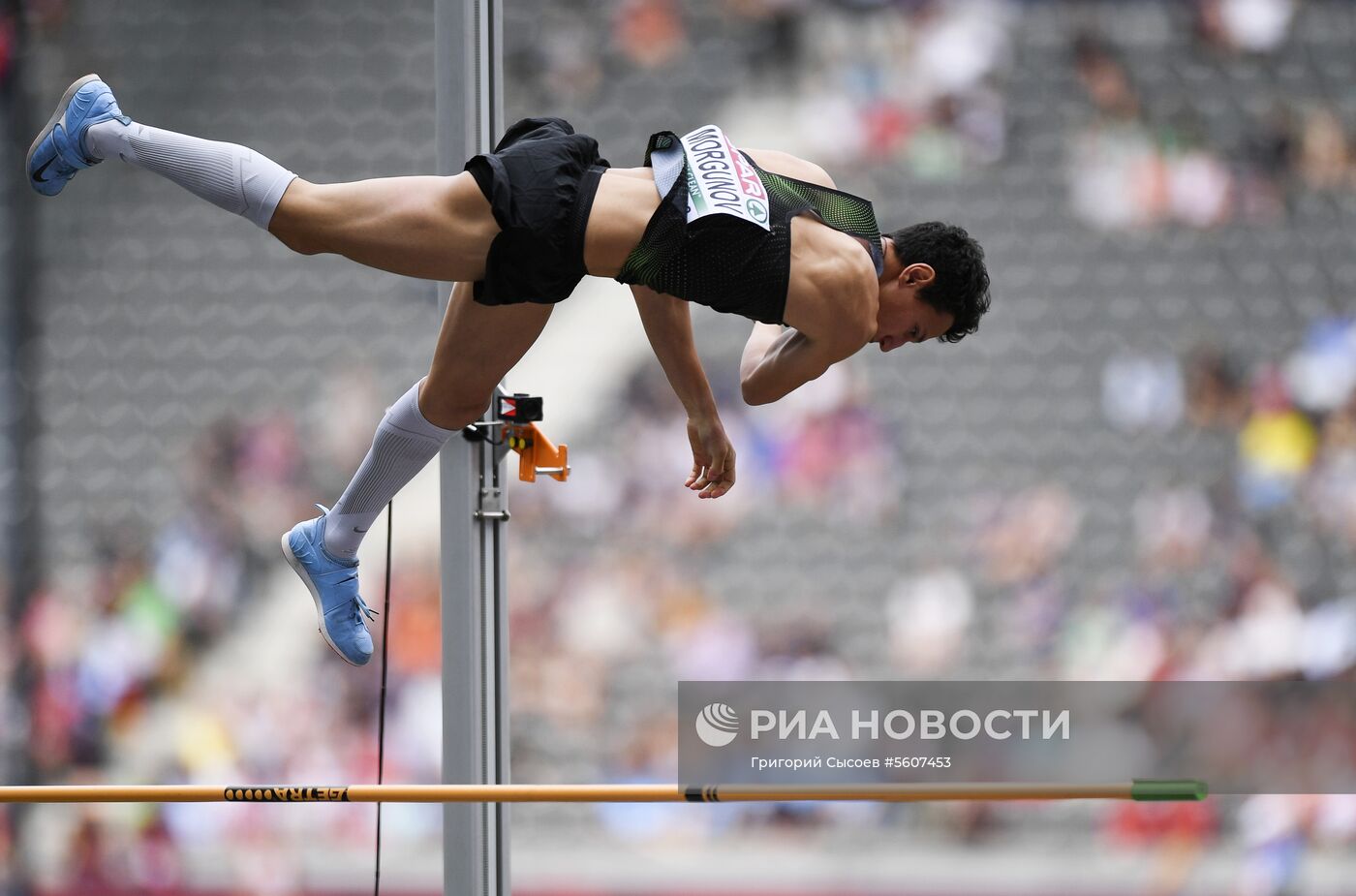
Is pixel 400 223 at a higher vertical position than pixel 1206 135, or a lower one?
lower

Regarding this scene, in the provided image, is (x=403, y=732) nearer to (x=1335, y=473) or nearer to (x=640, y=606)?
(x=640, y=606)

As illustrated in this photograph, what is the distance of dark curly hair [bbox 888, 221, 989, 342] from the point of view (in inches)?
87.4

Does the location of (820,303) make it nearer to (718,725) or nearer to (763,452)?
(718,725)

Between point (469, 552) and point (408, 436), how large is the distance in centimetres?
25

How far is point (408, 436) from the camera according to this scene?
8.28 feet

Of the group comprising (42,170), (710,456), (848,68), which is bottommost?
(710,456)

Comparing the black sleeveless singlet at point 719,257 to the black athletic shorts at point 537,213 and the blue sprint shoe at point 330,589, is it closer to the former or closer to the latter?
the black athletic shorts at point 537,213

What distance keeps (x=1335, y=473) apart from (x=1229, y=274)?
785mm

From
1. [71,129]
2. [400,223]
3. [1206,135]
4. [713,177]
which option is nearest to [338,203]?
[400,223]

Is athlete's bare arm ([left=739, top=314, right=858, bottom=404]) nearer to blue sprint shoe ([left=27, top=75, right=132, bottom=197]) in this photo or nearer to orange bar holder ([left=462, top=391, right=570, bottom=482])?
orange bar holder ([left=462, top=391, right=570, bottom=482])

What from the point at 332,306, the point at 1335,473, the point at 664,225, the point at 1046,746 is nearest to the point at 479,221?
the point at 664,225

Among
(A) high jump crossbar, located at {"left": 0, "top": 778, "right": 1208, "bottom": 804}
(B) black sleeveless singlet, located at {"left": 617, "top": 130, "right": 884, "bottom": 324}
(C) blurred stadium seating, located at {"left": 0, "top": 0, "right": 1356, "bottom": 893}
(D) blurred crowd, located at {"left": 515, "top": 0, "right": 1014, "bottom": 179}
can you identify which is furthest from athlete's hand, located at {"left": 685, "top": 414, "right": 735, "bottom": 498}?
(D) blurred crowd, located at {"left": 515, "top": 0, "right": 1014, "bottom": 179}

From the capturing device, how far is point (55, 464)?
5.27 metres

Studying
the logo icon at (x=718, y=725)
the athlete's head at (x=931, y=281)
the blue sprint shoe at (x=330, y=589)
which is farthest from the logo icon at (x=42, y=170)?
the logo icon at (x=718, y=725)
